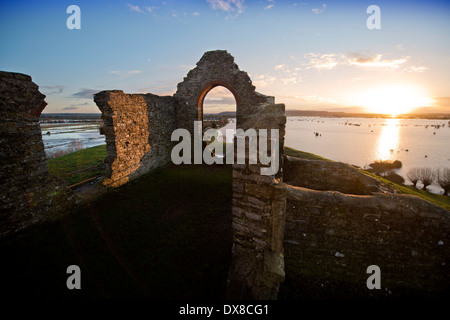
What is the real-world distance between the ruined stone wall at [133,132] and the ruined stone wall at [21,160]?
2296 millimetres

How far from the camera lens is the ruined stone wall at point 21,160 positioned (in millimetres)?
4988

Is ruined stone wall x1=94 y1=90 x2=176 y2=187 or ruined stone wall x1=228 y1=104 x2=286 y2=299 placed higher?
ruined stone wall x1=94 y1=90 x2=176 y2=187

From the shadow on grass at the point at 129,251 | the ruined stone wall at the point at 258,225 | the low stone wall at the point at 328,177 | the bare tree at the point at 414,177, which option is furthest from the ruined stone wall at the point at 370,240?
the bare tree at the point at 414,177

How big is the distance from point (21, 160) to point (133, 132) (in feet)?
14.5

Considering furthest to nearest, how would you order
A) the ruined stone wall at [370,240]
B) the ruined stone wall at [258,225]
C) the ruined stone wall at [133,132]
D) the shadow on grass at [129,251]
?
the ruined stone wall at [133,132]
the shadow on grass at [129,251]
the ruined stone wall at [370,240]
the ruined stone wall at [258,225]

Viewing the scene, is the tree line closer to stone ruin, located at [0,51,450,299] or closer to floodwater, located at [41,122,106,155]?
stone ruin, located at [0,51,450,299]

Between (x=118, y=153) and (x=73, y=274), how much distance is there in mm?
5397

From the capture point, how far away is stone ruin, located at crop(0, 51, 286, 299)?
3287 mm

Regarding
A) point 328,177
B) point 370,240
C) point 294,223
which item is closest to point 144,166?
point 294,223

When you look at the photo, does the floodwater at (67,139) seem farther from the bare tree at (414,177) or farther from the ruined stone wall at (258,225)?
the bare tree at (414,177)

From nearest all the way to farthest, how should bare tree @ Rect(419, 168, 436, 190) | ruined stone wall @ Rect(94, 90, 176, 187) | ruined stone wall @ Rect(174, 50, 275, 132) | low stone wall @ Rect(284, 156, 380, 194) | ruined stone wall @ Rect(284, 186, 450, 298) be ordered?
1. ruined stone wall @ Rect(284, 186, 450, 298)
2. low stone wall @ Rect(284, 156, 380, 194)
3. ruined stone wall @ Rect(94, 90, 176, 187)
4. ruined stone wall @ Rect(174, 50, 275, 132)
5. bare tree @ Rect(419, 168, 436, 190)

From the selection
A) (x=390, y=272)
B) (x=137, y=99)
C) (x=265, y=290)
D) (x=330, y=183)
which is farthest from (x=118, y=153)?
(x=390, y=272)

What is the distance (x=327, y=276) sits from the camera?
3873 millimetres

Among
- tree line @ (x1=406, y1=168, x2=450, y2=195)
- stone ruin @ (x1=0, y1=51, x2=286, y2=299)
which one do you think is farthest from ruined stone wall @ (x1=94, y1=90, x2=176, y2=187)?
tree line @ (x1=406, y1=168, x2=450, y2=195)
